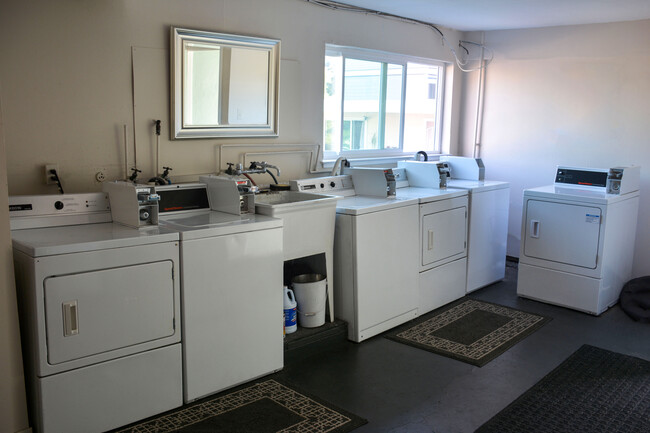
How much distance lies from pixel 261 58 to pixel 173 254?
181cm

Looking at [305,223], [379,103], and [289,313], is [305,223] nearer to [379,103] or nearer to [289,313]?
[289,313]

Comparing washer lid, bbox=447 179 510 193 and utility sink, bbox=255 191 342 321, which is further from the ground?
washer lid, bbox=447 179 510 193

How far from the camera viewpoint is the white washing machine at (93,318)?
2488 millimetres

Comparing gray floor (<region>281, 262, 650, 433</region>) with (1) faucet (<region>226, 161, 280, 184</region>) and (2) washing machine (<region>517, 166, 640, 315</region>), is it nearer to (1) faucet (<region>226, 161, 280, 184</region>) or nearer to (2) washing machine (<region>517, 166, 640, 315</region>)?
(2) washing machine (<region>517, 166, 640, 315</region>)

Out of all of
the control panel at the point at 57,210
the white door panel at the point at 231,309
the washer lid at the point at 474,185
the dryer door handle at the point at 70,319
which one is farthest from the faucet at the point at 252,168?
the washer lid at the point at 474,185

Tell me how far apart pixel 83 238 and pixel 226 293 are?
30.7 inches

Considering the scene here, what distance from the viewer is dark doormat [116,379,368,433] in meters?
2.79

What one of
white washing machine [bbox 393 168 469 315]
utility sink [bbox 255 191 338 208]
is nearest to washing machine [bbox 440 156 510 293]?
white washing machine [bbox 393 168 469 315]

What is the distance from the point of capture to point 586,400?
3.18 metres

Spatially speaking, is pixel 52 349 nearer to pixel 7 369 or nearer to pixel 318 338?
pixel 7 369

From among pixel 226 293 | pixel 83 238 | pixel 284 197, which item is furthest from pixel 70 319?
pixel 284 197

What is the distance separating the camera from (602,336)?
163 inches

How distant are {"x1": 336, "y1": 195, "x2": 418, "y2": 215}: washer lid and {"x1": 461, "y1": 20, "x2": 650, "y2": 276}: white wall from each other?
7.28ft

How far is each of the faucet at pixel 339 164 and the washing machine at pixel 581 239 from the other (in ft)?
5.06
